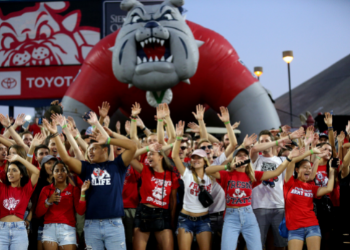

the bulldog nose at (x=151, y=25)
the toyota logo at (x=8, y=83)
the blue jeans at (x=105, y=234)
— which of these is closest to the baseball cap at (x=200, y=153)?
the blue jeans at (x=105, y=234)

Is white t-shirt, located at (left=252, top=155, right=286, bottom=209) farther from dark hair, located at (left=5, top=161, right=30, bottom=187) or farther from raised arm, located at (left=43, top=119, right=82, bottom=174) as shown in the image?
dark hair, located at (left=5, top=161, right=30, bottom=187)

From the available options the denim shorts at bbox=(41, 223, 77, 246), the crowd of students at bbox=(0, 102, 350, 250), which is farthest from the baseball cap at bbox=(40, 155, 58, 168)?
the denim shorts at bbox=(41, 223, 77, 246)

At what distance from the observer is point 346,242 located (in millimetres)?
5301

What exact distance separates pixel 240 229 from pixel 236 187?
0.41 metres

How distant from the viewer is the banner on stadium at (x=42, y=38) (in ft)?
45.5

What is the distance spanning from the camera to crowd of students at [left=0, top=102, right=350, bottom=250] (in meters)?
3.61

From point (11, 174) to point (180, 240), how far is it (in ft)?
5.79

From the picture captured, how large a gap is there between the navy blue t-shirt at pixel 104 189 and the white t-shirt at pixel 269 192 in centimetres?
164

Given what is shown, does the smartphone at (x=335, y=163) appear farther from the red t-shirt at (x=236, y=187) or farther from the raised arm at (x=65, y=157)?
the raised arm at (x=65, y=157)

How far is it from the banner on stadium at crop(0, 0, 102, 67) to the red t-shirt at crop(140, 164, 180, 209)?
1042cm

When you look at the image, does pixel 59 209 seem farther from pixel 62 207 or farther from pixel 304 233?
pixel 304 233

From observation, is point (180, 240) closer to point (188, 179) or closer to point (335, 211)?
point (188, 179)

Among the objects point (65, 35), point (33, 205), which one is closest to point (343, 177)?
point (33, 205)

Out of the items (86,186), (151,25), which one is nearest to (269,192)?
(86,186)
